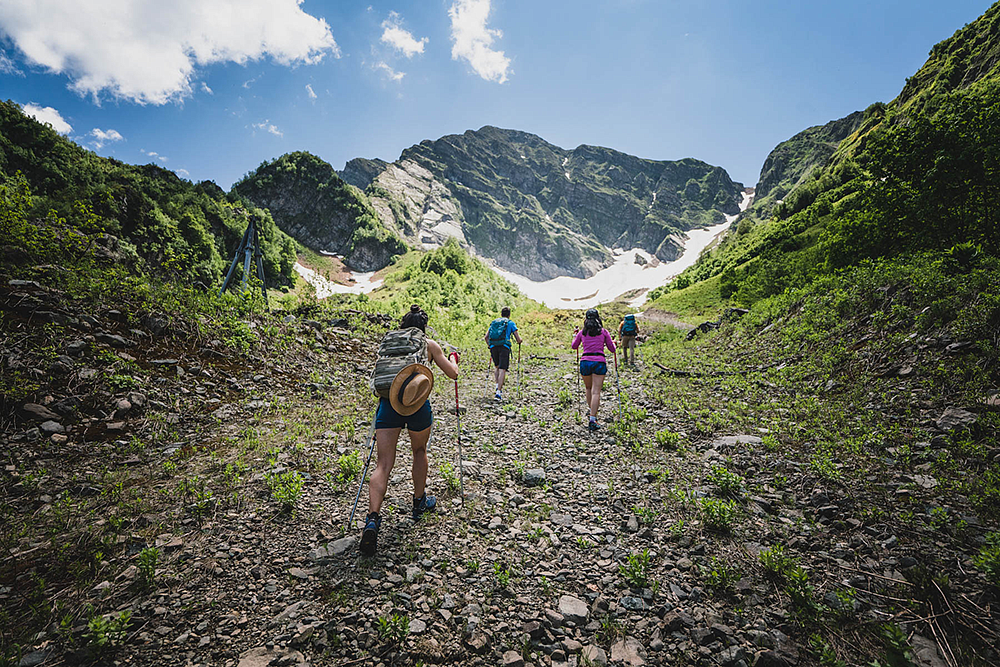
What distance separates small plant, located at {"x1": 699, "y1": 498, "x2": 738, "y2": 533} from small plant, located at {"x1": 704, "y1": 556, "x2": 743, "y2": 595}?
23.4 inches

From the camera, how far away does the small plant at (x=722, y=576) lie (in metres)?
3.51

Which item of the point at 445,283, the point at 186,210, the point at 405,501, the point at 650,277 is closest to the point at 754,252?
the point at 445,283

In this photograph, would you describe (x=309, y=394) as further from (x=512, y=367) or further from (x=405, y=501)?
(x=512, y=367)

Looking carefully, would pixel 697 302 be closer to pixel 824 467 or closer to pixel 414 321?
pixel 824 467

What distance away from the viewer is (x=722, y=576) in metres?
3.58

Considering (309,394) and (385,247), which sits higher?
(385,247)

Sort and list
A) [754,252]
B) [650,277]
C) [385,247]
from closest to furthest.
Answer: [754,252] → [385,247] → [650,277]

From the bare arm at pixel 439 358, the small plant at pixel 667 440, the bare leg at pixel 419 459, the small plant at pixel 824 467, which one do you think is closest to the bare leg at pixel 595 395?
the small plant at pixel 667 440

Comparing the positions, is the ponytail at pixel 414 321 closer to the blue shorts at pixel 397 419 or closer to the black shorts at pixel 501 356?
the blue shorts at pixel 397 419

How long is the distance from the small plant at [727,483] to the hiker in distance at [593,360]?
9.64 ft

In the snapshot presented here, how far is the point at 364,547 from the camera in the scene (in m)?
3.99

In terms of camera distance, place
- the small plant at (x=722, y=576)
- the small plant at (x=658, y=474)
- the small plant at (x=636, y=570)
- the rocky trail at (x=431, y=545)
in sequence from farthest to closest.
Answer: the small plant at (x=658, y=474), the small plant at (x=636, y=570), the small plant at (x=722, y=576), the rocky trail at (x=431, y=545)

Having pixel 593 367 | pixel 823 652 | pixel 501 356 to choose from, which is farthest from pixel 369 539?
pixel 501 356

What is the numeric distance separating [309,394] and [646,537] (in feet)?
27.6
